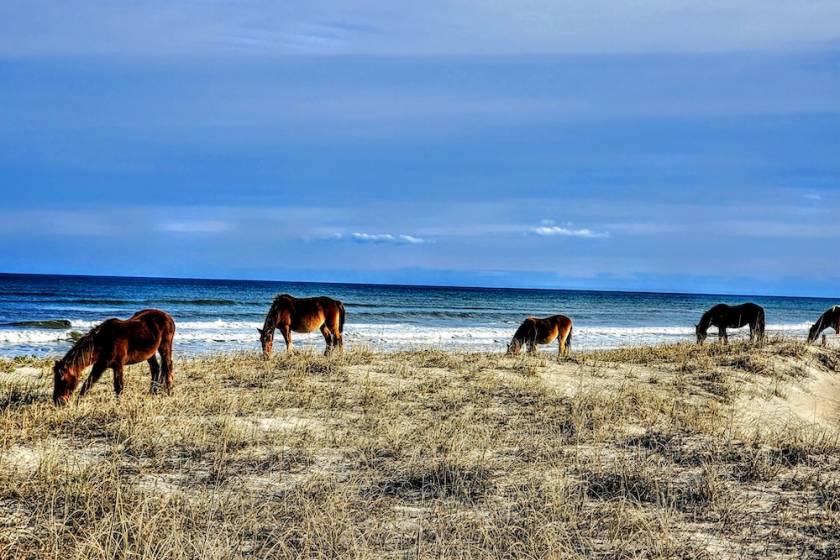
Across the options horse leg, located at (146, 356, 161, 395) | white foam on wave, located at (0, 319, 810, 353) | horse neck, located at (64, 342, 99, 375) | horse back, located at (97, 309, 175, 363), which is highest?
horse back, located at (97, 309, 175, 363)

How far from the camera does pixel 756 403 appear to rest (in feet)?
37.3

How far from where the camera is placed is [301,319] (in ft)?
46.5

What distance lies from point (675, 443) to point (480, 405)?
8.80ft

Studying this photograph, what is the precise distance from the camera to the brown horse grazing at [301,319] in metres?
13.8

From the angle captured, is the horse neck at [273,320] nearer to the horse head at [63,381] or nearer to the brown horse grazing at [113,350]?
the brown horse grazing at [113,350]

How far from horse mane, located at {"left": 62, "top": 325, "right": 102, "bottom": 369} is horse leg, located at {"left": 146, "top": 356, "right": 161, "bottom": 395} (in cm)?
100

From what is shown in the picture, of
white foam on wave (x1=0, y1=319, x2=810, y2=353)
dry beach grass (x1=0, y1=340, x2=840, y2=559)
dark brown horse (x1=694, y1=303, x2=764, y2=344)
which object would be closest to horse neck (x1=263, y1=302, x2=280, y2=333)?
dry beach grass (x1=0, y1=340, x2=840, y2=559)

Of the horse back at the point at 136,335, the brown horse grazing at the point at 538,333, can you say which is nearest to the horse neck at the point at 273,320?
the horse back at the point at 136,335

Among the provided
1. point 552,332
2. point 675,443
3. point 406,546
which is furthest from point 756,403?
point 406,546

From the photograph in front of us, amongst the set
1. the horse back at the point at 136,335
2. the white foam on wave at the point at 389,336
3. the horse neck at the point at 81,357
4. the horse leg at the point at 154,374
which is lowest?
the white foam on wave at the point at 389,336

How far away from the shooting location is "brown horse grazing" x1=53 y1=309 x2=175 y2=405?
28.0 feet

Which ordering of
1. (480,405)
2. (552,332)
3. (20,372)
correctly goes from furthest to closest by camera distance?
(552,332) → (20,372) → (480,405)

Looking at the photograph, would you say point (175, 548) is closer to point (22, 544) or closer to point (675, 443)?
point (22, 544)

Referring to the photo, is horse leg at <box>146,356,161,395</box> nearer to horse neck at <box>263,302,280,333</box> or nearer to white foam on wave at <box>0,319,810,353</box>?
horse neck at <box>263,302,280,333</box>
